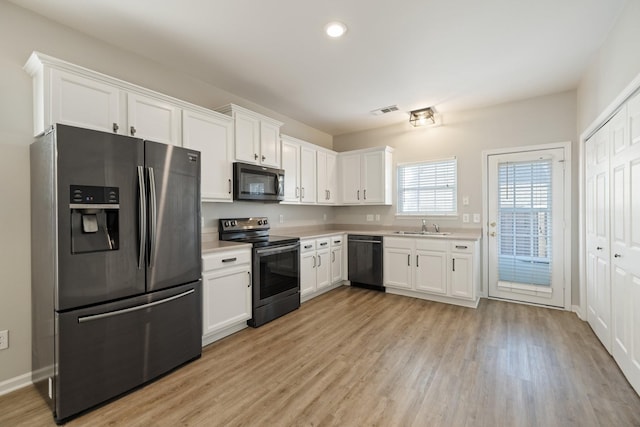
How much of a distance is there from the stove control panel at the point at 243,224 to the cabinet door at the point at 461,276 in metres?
2.59

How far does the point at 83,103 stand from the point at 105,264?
4.11 feet

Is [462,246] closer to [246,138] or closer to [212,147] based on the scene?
[246,138]

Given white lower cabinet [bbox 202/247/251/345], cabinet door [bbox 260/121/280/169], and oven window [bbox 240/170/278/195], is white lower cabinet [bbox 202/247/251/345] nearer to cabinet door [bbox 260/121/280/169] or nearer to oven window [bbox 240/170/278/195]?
oven window [bbox 240/170/278/195]

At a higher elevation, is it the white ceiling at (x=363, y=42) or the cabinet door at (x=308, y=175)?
the white ceiling at (x=363, y=42)

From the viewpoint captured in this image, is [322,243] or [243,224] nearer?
[243,224]

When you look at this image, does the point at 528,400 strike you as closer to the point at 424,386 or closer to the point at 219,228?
the point at 424,386

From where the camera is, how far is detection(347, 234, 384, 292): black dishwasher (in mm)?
4469

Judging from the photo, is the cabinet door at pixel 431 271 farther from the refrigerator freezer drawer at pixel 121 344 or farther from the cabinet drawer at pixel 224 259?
the refrigerator freezer drawer at pixel 121 344

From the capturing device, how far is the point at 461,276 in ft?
12.5

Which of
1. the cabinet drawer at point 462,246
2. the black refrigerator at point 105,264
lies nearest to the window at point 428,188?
the cabinet drawer at point 462,246

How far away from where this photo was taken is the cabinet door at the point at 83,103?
2062 mm

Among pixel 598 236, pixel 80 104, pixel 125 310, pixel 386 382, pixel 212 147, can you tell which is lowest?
pixel 386 382

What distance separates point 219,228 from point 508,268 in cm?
390

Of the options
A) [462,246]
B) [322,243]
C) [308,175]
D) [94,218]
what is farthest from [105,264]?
[462,246]
